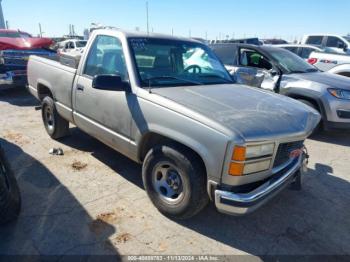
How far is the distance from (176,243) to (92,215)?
3.16 ft

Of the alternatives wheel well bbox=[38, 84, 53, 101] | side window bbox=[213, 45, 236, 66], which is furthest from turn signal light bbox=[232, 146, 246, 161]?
side window bbox=[213, 45, 236, 66]

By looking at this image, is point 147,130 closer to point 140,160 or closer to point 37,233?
point 140,160

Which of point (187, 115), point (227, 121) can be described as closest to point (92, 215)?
point (187, 115)

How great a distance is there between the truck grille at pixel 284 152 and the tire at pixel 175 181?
718 mm

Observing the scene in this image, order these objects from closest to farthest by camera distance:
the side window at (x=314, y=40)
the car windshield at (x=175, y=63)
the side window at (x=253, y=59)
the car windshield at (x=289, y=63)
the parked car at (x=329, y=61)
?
1. the car windshield at (x=175, y=63)
2. the car windshield at (x=289, y=63)
3. the side window at (x=253, y=59)
4. the parked car at (x=329, y=61)
5. the side window at (x=314, y=40)

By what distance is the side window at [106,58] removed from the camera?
3592 millimetres

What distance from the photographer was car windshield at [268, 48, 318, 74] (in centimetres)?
648

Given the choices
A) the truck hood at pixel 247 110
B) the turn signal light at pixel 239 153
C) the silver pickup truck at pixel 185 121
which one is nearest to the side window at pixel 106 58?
the silver pickup truck at pixel 185 121

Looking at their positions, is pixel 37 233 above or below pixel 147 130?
below

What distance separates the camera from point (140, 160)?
11.1 feet

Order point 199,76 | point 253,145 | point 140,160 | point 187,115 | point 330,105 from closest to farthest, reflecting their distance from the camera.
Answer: point 253,145
point 187,115
point 140,160
point 199,76
point 330,105

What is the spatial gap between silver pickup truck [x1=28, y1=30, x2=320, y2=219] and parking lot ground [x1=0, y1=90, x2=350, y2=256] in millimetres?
317

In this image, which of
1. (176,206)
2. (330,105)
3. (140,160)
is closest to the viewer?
(176,206)

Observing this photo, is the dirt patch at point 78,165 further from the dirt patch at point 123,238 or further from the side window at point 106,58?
the dirt patch at point 123,238
